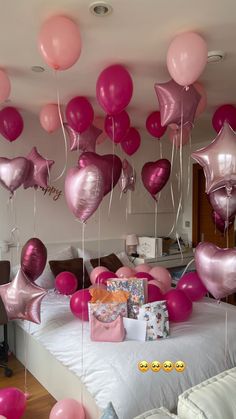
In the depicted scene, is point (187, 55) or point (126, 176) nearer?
point (187, 55)

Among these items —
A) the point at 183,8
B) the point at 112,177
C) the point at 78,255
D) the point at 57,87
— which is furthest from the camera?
the point at 78,255

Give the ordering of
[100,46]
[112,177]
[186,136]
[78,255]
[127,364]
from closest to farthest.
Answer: [127,364] → [100,46] → [112,177] → [186,136] → [78,255]

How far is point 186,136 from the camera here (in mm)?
2898

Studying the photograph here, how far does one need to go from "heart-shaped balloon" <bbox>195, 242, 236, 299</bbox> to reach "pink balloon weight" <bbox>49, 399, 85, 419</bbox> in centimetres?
101

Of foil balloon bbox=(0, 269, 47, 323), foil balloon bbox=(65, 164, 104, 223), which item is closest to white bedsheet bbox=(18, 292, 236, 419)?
foil balloon bbox=(0, 269, 47, 323)

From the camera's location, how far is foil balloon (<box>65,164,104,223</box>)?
1825 millimetres

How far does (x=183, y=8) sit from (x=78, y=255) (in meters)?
2.58

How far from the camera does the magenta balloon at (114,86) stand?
1974mm

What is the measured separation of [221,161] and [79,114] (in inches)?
49.3

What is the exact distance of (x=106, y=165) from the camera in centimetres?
206

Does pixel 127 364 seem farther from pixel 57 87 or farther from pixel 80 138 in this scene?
pixel 57 87

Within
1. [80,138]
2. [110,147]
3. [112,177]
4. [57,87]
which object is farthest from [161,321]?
[110,147]

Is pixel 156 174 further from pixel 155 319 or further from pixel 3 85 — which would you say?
pixel 3 85

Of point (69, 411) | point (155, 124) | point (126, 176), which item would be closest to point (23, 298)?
point (69, 411)
